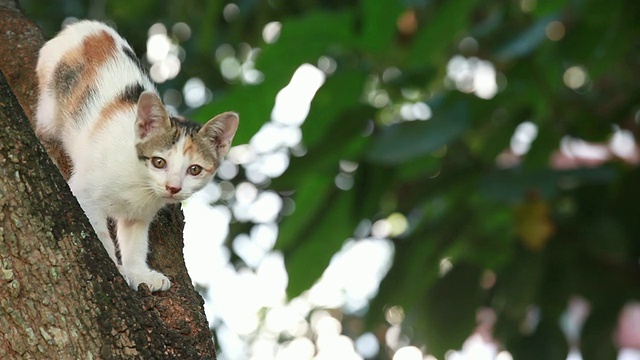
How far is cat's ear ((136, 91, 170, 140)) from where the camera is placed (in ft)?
9.77

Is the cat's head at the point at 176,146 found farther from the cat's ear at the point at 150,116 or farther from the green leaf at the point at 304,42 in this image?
the green leaf at the point at 304,42

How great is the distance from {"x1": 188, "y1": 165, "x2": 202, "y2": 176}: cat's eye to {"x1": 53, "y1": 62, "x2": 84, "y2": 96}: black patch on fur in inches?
18.8

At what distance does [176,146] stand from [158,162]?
0.08m

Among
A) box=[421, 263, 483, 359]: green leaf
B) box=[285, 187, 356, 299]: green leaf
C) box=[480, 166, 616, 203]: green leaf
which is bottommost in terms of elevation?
box=[421, 263, 483, 359]: green leaf

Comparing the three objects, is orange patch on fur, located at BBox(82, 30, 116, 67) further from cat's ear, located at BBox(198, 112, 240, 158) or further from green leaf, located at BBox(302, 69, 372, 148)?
green leaf, located at BBox(302, 69, 372, 148)

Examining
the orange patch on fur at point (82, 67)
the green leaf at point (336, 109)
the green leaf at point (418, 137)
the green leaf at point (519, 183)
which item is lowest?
the green leaf at point (519, 183)

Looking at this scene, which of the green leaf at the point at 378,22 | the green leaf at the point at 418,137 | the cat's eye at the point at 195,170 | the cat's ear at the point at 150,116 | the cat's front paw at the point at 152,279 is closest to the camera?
the cat's front paw at the point at 152,279

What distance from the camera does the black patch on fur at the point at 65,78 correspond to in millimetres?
3137

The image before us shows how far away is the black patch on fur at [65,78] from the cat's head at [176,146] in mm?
299

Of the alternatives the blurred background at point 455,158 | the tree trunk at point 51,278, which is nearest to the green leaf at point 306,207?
the blurred background at point 455,158

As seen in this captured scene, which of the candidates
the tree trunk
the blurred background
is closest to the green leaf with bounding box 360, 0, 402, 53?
the blurred background

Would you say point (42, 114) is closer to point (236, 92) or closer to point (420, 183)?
point (236, 92)

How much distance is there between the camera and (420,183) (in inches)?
170

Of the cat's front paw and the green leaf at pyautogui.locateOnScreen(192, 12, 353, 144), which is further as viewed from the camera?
the green leaf at pyautogui.locateOnScreen(192, 12, 353, 144)
